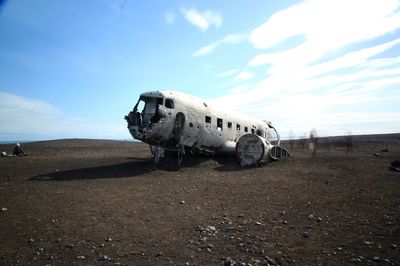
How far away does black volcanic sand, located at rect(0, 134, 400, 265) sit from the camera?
6.41 m

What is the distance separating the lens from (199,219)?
876 centimetres

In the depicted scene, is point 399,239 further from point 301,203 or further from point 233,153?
point 233,153

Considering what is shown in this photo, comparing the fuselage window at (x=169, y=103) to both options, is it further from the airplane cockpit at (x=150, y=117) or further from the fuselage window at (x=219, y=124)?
the fuselage window at (x=219, y=124)

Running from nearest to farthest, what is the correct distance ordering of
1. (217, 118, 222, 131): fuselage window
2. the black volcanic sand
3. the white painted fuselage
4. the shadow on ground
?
1. the black volcanic sand
2. the shadow on ground
3. the white painted fuselage
4. (217, 118, 222, 131): fuselage window

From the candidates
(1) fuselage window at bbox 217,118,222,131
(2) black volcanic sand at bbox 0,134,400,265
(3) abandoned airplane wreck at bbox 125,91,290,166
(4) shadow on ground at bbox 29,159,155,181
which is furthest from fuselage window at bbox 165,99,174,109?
(1) fuselage window at bbox 217,118,222,131

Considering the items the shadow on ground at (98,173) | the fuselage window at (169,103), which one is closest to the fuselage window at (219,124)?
the fuselage window at (169,103)

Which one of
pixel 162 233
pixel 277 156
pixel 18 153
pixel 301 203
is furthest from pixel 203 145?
pixel 18 153

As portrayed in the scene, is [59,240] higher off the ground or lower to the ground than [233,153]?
lower

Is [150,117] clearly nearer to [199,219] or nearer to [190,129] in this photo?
[190,129]

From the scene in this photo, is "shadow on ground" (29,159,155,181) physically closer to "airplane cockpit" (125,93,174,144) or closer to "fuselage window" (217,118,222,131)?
"airplane cockpit" (125,93,174,144)

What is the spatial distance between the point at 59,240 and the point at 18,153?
22.8m

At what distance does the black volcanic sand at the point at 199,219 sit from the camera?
6410 mm

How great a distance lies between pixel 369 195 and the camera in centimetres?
1125

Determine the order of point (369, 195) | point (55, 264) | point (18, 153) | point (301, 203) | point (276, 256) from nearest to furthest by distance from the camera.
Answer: point (55, 264), point (276, 256), point (301, 203), point (369, 195), point (18, 153)
